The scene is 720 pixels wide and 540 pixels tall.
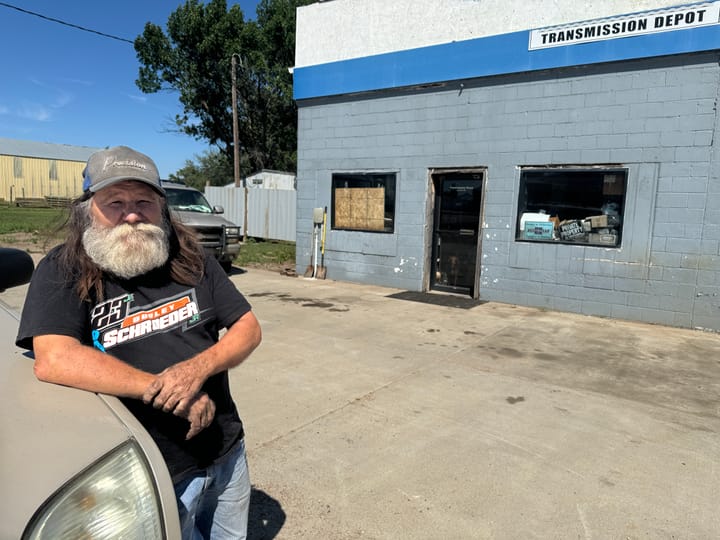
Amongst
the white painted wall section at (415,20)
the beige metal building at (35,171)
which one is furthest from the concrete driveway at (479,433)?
the beige metal building at (35,171)

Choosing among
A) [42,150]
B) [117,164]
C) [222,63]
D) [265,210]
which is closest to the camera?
[117,164]

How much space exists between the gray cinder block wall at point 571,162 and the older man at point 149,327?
6.85 metres

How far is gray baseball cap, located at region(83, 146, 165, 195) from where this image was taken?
166 cm

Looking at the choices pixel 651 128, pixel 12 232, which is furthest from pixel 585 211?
pixel 12 232

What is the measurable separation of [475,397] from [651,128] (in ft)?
16.6

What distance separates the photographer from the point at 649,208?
706 centimetres

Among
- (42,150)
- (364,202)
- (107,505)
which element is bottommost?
(107,505)

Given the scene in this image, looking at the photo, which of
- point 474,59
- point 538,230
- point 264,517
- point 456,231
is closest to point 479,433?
point 264,517

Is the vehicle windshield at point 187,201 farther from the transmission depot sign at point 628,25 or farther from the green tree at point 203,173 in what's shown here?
the green tree at point 203,173

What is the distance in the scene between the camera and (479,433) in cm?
357

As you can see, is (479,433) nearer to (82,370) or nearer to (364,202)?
(82,370)

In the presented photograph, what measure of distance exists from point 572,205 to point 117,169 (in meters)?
7.24

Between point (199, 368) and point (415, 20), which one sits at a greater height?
point (415, 20)

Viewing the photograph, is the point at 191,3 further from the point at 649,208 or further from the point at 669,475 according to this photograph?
the point at 669,475
